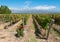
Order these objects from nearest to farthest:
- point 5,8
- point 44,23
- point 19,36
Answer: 1. point 19,36
2. point 44,23
3. point 5,8

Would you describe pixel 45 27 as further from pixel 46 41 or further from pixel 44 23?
pixel 46 41

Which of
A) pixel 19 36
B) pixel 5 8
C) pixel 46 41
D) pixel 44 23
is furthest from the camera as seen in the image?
pixel 5 8

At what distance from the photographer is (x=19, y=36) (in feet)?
47.8

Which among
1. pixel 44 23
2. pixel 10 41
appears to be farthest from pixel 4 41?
pixel 44 23

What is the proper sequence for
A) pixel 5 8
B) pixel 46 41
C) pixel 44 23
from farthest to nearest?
pixel 5 8
pixel 44 23
pixel 46 41

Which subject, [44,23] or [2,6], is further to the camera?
[2,6]

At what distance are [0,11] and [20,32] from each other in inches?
2645

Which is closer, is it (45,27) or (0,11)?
(45,27)

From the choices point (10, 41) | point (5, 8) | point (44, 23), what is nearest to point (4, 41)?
point (10, 41)

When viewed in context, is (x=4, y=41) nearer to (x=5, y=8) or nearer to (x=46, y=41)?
(x=46, y=41)

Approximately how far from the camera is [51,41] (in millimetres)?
12297

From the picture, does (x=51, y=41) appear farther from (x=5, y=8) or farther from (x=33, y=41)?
(x=5, y=8)

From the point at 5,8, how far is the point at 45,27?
62936mm

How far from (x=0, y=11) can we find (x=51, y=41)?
70.1 metres
